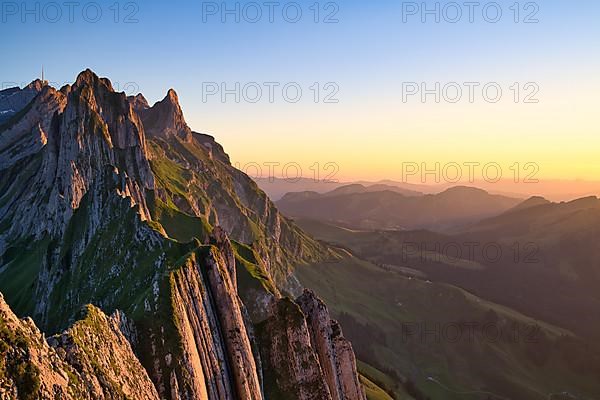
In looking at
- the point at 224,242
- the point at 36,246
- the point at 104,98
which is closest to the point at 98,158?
the point at 36,246

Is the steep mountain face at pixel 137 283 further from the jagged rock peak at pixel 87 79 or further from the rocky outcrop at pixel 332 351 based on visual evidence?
the jagged rock peak at pixel 87 79

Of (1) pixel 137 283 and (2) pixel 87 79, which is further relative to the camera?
(2) pixel 87 79

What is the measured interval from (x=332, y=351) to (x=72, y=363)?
45.1 m

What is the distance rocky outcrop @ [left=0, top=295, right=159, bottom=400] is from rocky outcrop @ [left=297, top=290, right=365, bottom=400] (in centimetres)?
3374

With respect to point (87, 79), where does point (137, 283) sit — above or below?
below

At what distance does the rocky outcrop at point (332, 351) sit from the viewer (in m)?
68.0

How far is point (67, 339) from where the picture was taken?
32.1m

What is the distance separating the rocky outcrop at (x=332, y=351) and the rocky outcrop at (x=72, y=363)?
33744 millimetres

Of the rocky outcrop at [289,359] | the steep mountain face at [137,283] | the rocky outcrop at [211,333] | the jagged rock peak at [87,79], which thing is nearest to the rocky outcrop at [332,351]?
the steep mountain face at [137,283]

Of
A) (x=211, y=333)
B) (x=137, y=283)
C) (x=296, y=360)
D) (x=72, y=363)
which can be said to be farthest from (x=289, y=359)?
(x=72, y=363)

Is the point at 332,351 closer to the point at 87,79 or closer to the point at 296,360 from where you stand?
the point at 296,360

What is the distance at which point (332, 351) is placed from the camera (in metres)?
69.3

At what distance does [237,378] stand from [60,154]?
129114 millimetres

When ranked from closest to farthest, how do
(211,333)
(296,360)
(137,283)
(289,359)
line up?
(211,333), (296,360), (289,359), (137,283)
